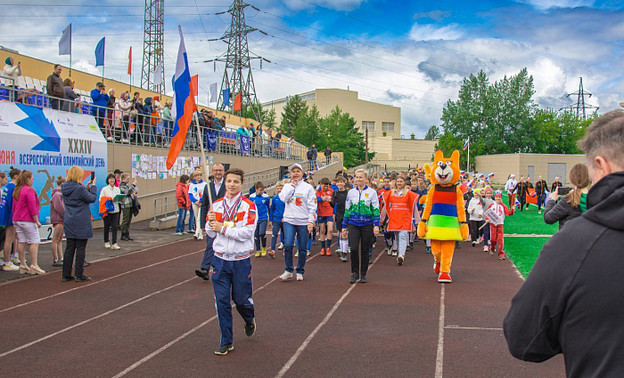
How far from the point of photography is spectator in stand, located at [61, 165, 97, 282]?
1018cm

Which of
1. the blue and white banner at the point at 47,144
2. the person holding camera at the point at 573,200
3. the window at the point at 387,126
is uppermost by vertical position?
the window at the point at 387,126

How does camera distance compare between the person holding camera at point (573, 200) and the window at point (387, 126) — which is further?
the window at point (387, 126)

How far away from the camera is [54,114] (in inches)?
645

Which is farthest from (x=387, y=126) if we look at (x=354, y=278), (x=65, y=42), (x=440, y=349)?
(x=440, y=349)

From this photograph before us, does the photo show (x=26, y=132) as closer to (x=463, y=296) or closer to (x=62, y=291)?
(x=62, y=291)

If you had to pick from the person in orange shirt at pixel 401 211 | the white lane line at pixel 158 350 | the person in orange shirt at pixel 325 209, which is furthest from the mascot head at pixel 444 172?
the white lane line at pixel 158 350

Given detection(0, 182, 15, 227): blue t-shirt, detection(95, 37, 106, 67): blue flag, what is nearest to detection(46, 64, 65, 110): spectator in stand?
detection(0, 182, 15, 227): blue t-shirt

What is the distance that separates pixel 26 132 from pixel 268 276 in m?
8.44

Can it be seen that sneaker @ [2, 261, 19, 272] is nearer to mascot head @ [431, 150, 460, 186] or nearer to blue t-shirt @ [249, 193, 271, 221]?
blue t-shirt @ [249, 193, 271, 221]

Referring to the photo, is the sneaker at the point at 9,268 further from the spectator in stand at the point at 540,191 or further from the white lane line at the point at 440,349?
the spectator in stand at the point at 540,191

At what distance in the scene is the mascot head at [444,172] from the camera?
10625mm

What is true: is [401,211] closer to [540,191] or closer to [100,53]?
[100,53]

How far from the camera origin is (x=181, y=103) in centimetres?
755

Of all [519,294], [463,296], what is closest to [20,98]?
[463,296]
